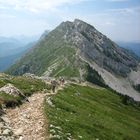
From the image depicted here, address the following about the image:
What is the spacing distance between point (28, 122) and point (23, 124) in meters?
0.87

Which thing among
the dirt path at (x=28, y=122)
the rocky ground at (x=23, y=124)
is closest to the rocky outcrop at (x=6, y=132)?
the rocky ground at (x=23, y=124)

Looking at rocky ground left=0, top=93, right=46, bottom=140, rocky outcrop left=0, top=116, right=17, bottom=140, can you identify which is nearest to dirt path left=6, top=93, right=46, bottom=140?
rocky ground left=0, top=93, right=46, bottom=140

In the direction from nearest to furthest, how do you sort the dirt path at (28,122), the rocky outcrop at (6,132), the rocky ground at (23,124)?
the rocky outcrop at (6,132) → the rocky ground at (23,124) → the dirt path at (28,122)

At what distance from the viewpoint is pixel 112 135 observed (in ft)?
149

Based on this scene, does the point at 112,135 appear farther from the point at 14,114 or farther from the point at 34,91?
the point at 34,91

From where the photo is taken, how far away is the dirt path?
30267 millimetres

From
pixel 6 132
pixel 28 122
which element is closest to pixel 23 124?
pixel 28 122

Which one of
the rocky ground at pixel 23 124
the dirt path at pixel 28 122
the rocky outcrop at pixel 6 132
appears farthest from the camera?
the dirt path at pixel 28 122

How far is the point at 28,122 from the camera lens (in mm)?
34750

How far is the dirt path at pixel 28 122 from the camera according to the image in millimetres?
30267

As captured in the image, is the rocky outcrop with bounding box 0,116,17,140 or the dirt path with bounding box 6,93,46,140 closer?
the rocky outcrop with bounding box 0,116,17,140

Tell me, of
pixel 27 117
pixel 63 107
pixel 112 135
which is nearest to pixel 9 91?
pixel 63 107

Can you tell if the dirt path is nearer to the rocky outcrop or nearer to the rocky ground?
the rocky ground

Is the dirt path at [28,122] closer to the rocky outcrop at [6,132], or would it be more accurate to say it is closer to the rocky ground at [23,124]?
the rocky ground at [23,124]
